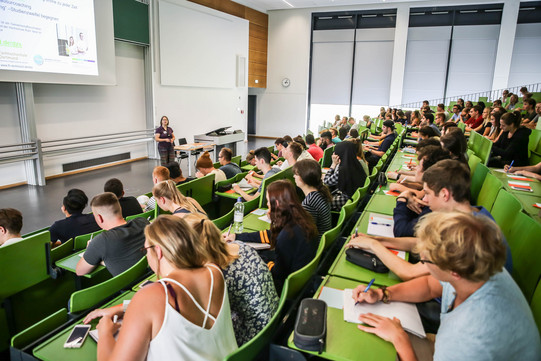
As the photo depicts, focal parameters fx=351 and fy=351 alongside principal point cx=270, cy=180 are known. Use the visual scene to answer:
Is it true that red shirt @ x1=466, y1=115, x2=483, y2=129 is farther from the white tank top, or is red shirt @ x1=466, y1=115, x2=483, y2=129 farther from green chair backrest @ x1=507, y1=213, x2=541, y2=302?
the white tank top

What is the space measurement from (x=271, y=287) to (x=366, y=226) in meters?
1.17

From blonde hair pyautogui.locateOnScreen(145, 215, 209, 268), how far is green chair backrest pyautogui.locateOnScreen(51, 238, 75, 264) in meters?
1.74

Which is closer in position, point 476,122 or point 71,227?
point 71,227

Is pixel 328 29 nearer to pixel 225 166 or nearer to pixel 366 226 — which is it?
pixel 225 166

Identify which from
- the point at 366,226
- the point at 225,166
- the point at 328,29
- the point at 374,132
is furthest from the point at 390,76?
the point at 366,226

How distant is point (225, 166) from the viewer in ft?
18.0

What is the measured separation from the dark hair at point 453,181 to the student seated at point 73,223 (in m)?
3.00

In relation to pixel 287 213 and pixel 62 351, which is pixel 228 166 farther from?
pixel 62 351

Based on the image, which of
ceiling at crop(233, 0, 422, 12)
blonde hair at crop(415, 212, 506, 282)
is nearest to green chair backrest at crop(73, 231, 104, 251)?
blonde hair at crop(415, 212, 506, 282)

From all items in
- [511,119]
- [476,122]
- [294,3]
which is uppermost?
[294,3]

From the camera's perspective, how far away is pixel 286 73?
15.9m

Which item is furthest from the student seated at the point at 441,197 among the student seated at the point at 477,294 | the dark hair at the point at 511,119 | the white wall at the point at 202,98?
the white wall at the point at 202,98

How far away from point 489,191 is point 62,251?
3.89 metres

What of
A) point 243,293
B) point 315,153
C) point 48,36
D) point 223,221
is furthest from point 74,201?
point 48,36
